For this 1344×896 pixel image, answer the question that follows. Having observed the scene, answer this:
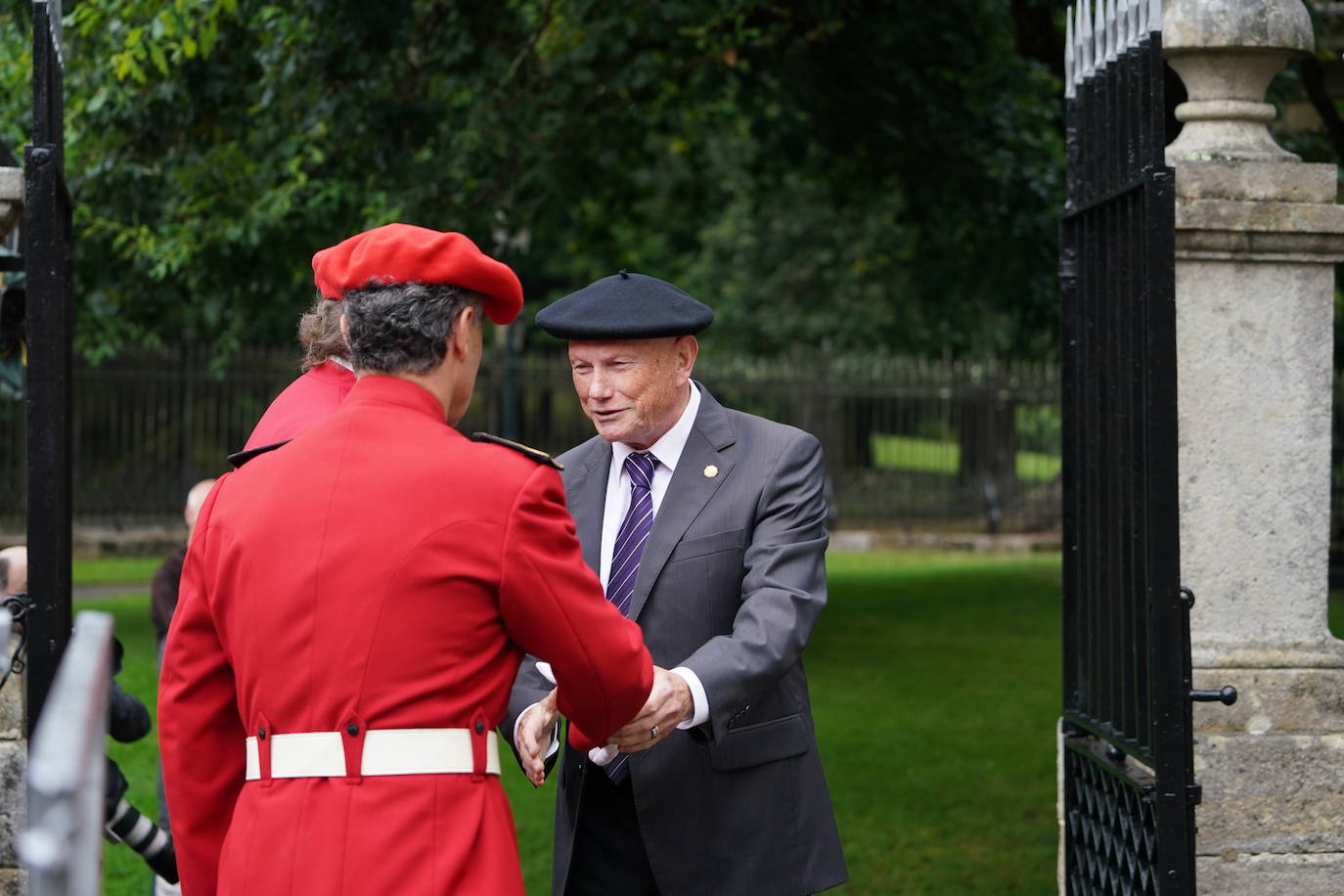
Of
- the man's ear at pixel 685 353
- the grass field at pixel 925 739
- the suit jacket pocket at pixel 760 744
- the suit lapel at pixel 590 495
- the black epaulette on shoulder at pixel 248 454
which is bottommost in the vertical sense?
the grass field at pixel 925 739

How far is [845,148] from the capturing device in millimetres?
13062

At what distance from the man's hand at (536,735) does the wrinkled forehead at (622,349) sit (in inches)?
29.5

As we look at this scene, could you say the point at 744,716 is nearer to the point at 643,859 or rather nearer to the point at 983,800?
the point at 643,859

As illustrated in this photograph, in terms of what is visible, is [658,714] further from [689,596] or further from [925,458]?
[925,458]

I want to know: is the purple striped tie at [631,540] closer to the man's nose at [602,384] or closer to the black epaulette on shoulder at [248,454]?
the man's nose at [602,384]

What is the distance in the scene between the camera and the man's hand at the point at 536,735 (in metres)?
3.20

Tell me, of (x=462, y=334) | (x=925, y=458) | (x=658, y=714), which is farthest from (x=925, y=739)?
(x=925, y=458)

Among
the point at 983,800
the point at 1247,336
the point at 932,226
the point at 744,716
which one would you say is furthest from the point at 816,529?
the point at 932,226

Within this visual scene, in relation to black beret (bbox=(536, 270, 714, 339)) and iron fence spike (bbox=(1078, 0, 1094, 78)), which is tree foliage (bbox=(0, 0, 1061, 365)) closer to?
iron fence spike (bbox=(1078, 0, 1094, 78))

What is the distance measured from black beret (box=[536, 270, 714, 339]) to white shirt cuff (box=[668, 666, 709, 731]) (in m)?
0.75

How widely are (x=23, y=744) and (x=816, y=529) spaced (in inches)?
76.0

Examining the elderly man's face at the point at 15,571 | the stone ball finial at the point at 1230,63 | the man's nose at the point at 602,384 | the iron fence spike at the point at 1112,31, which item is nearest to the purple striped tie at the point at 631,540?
the man's nose at the point at 602,384

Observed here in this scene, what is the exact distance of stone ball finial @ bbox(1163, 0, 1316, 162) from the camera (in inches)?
175

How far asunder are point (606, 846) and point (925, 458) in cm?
1821
